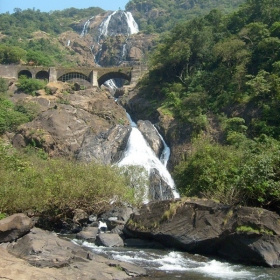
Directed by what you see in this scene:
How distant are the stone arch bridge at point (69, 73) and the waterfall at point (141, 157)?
71.0 ft

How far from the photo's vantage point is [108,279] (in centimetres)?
1438

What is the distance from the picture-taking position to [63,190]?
23.4m

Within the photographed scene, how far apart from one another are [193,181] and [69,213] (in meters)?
8.07

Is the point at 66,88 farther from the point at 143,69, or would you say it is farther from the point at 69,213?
the point at 69,213

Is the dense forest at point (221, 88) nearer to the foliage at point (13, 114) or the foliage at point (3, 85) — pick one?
the foliage at point (13, 114)

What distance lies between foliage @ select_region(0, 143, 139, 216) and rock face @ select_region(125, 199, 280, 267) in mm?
4226

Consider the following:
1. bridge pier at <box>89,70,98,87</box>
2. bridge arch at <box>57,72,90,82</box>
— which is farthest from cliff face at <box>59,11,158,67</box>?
bridge pier at <box>89,70,98,87</box>

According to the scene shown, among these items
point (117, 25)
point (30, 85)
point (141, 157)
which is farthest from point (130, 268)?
point (117, 25)

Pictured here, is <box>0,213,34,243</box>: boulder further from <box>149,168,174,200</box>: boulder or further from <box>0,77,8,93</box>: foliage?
<box>0,77,8,93</box>: foliage

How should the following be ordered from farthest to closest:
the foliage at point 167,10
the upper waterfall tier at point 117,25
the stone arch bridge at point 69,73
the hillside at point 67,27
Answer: the foliage at point 167,10 < the upper waterfall tier at point 117,25 < the hillside at point 67,27 < the stone arch bridge at point 69,73

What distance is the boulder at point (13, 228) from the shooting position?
17812mm

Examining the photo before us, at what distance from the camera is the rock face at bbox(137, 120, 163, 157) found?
142ft

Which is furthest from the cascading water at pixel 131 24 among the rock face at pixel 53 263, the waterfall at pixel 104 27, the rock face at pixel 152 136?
the rock face at pixel 53 263

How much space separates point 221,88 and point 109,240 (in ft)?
97.7
